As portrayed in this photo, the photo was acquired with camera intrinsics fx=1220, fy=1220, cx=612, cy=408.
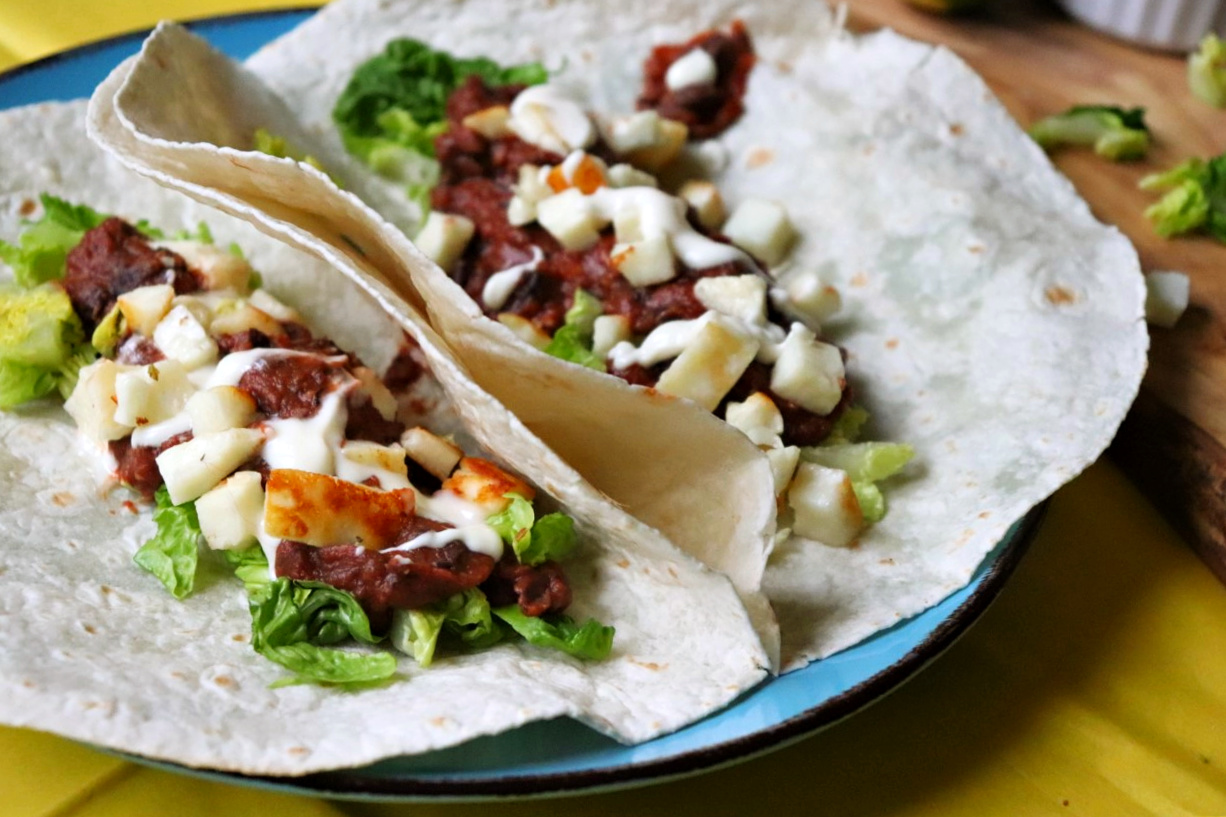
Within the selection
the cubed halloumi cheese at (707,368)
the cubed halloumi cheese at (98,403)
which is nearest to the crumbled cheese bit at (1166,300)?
the cubed halloumi cheese at (707,368)

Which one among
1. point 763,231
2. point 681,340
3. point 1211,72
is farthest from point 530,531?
point 1211,72

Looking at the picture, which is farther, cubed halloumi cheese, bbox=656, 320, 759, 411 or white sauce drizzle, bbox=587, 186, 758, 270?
white sauce drizzle, bbox=587, 186, 758, 270

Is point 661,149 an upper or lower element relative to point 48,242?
upper

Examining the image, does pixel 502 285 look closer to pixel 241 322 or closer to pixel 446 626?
pixel 241 322

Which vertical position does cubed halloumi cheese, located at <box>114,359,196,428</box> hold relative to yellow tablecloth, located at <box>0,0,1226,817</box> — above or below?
above

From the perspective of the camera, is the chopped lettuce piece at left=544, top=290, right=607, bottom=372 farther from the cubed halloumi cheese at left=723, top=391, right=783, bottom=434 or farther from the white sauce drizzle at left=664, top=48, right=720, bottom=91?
the white sauce drizzle at left=664, top=48, right=720, bottom=91

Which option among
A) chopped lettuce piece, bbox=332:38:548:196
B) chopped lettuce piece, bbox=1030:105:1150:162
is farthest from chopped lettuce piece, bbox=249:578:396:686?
chopped lettuce piece, bbox=1030:105:1150:162

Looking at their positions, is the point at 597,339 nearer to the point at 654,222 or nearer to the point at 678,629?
the point at 654,222

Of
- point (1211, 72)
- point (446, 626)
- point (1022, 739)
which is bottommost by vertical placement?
point (1022, 739)
